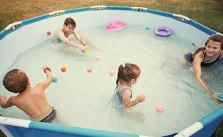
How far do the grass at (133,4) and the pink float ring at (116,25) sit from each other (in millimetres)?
1159

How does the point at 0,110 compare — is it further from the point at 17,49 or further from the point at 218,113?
the point at 218,113

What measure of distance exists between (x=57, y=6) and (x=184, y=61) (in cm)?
325

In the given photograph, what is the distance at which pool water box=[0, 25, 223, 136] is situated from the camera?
2.36 m

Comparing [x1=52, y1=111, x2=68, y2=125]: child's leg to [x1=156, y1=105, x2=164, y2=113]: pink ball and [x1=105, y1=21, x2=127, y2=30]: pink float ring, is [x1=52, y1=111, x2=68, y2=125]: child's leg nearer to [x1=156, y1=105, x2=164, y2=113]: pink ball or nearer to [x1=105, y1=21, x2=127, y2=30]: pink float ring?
[x1=156, y1=105, x2=164, y2=113]: pink ball

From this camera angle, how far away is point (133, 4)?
5301 mm

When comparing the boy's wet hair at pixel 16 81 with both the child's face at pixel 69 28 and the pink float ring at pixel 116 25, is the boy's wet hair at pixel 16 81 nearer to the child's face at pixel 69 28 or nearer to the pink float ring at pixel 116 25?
the child's face at pixel 69 28

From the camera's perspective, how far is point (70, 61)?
10.8 ft

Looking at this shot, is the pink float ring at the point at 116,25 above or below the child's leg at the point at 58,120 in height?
above

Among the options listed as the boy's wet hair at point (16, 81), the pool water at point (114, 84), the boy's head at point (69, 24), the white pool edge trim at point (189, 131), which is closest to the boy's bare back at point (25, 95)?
the boy's wet hair at point (16, 81)

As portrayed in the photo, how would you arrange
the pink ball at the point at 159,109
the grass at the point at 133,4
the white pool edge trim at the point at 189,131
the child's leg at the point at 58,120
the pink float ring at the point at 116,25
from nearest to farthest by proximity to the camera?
1. the white pool edge trim at the point at 189,131
2. the child's leg at the point at 58,120
3. the pink ball at the point at 159,109
4. the pink float ring at the point at 116,25
5. the grass at the point at 133,4

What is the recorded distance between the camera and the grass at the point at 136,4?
15.0 feet

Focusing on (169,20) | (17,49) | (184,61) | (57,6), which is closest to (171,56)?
(184,61)

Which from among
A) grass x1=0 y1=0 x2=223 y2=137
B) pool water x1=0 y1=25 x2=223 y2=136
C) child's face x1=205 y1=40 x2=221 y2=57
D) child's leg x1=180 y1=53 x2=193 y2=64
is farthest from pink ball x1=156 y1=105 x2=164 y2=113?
grass x1=0 y1=0 x2=223 y2=137

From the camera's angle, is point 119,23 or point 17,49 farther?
point 119,23
